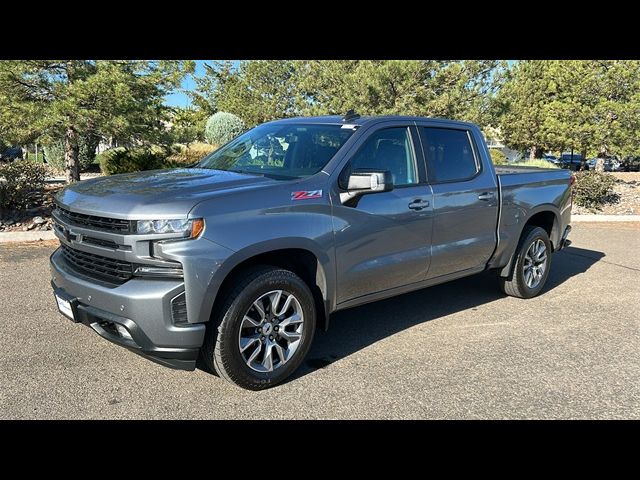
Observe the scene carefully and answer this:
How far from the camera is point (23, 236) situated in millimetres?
8172

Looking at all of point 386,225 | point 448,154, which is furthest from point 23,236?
point 448,154

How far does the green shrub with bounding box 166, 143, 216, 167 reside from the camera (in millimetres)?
12577

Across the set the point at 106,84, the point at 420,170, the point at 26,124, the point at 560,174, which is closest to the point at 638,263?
the point at 560,174

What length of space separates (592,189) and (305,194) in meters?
11.5

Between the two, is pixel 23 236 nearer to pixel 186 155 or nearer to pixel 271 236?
pixel 271 236

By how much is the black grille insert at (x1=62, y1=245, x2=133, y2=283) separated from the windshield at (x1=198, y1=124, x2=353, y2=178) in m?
1.32

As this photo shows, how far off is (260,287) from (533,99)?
24890 millimetres

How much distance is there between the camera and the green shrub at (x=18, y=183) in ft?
29.6

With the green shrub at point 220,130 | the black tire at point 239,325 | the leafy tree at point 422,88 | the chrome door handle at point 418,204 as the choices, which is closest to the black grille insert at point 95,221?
the black tire at point 239,325

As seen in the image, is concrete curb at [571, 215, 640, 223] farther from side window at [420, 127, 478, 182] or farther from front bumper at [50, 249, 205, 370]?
front bumper at [50, 249, 205, 370]

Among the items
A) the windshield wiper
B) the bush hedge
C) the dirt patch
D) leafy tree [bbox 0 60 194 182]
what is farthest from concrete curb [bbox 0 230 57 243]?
the dirt patch

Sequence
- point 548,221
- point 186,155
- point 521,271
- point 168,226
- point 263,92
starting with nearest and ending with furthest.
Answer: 1. point 168,226
2. point 521,271
3. point 548,221
4. point 186,155
5. point 263,92

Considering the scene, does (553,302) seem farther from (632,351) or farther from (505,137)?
(505,137)

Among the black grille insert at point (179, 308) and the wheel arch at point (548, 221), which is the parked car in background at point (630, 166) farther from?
the black grille insert at point (179, 308)
